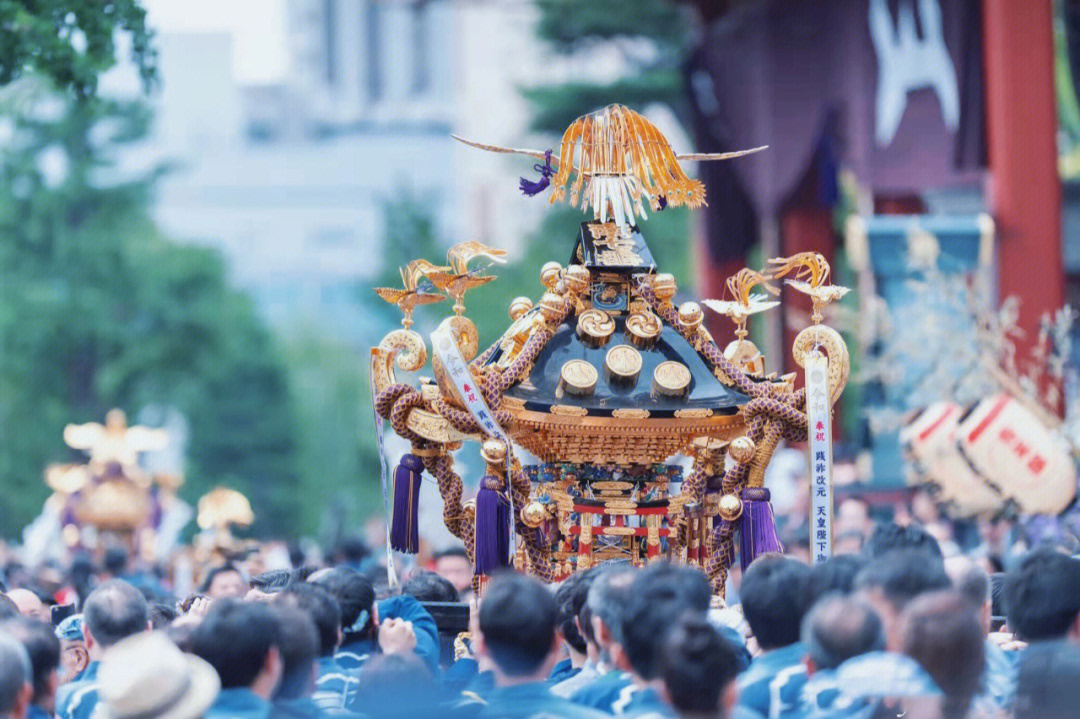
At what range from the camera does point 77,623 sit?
22.7 feet

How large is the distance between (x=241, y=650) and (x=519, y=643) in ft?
2.40

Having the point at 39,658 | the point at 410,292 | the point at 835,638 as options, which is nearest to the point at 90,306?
the point at 410,292

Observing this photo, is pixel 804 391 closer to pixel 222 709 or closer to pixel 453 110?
pixel 222 709

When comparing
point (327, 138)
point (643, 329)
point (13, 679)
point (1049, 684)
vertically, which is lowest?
point (1049, 684)

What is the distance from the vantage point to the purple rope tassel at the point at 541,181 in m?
7.19

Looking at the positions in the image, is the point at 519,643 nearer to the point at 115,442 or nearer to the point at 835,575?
the point at 835,575

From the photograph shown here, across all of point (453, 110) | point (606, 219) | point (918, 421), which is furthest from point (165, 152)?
point (606, 219)

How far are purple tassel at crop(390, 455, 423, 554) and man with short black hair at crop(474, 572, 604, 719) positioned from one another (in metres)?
2.14

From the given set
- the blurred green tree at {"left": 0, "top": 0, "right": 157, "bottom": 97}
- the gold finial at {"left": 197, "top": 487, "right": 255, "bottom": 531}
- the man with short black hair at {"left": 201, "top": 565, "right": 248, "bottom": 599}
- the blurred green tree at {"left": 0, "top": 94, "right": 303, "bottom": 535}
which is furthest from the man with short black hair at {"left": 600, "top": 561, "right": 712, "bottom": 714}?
the blurred green tree at {"left": 0, "top": 94, "right": 303, "bottom": 535}

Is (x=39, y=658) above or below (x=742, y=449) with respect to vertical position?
below

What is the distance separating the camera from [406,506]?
23.6ft

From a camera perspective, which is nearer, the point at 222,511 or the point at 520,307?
the point at 520,307

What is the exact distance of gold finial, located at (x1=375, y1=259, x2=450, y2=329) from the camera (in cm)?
709

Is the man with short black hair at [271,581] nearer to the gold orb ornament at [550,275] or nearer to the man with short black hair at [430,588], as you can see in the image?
the man with short black hair at [430,588]
